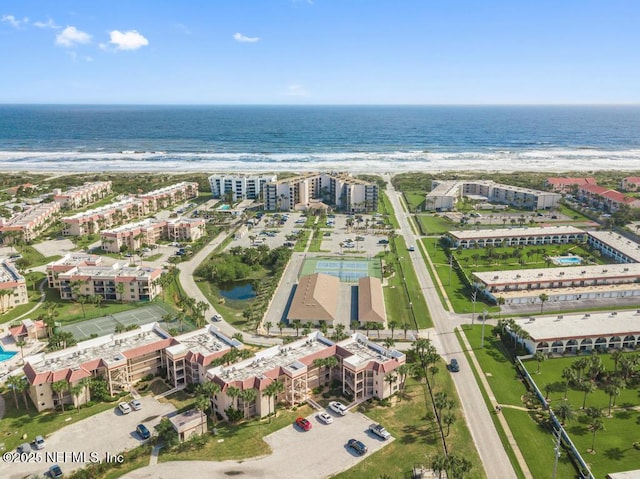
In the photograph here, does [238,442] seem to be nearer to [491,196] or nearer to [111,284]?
[111,284]

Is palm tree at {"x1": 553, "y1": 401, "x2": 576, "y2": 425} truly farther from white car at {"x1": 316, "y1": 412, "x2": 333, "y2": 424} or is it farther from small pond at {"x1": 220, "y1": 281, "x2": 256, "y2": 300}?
small pond at {"x1": 220, "y1": 281, "x2": 256, "y2": 300}

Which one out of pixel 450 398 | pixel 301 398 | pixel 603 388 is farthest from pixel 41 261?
pixel 603 388

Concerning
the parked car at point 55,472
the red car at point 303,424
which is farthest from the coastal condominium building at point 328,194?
the parked car at point 55,472

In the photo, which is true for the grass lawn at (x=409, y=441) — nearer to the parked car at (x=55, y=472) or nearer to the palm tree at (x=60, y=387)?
the parked car at (x=55, y=472)

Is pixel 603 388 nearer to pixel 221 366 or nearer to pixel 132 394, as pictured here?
pixel 221 366

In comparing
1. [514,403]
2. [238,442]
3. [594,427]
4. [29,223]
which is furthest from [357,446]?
[29,223]
